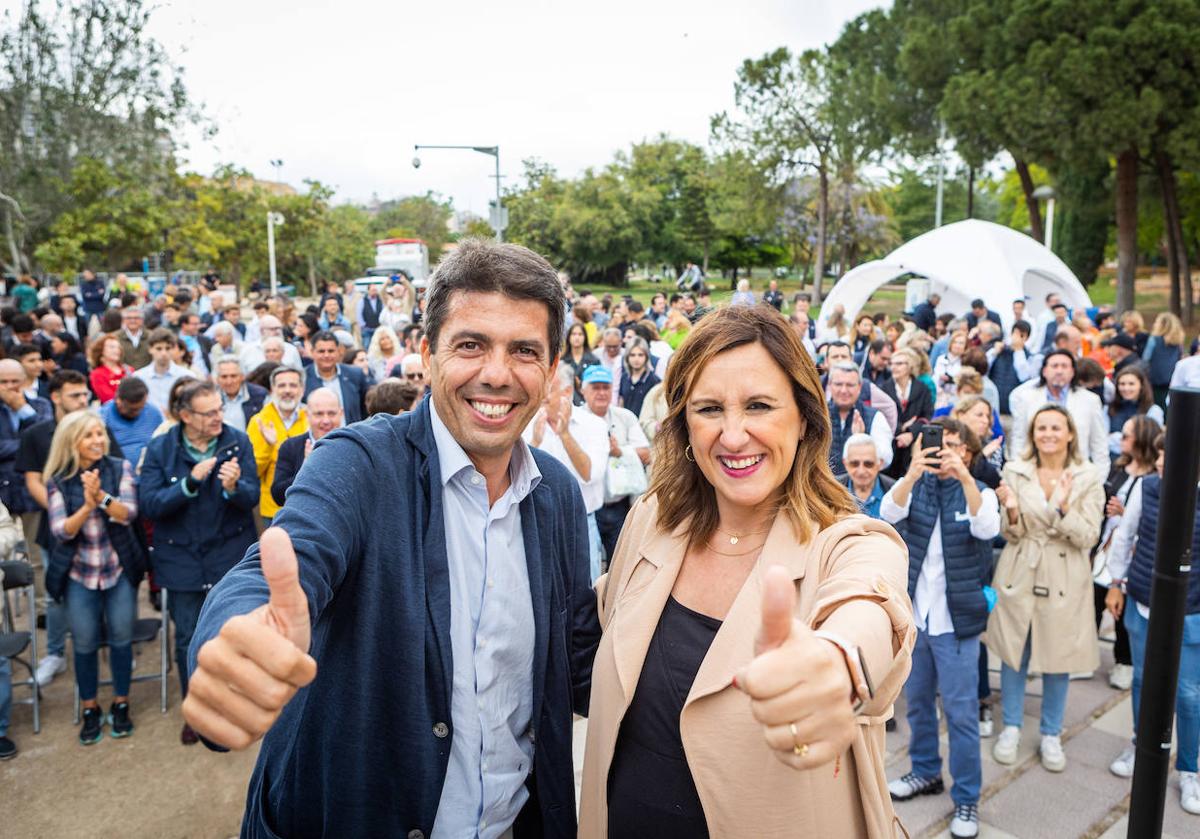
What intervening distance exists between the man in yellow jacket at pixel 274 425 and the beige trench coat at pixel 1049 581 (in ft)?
14.3

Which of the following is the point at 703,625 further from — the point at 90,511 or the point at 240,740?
the point at 90,511

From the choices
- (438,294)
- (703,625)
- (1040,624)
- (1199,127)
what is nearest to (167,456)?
(438,294)

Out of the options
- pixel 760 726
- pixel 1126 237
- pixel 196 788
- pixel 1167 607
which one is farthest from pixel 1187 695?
pixel 1126 237

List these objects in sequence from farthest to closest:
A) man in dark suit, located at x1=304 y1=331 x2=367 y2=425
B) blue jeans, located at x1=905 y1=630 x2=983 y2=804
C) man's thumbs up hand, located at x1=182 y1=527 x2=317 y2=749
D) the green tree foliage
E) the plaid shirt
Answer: the green tree foliage < man in dark suit, located at x1=304 y1=331 x2=367 y2=425 < the plaid shirt < blue jeans, located at x1=905 y1=630 x2=983 y2=804 < man's thumbs up hand, located at x1=182 y1=527 x2=317 y2=749

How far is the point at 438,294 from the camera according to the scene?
1996 mm

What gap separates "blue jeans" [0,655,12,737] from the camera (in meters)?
4.46

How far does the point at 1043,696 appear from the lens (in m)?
4.68

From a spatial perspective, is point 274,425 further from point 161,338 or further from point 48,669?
point 161,338

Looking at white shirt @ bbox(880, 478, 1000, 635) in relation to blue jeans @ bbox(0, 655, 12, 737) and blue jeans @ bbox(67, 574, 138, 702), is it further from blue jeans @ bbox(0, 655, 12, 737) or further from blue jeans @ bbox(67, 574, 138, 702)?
blue jeans @ bbox(0, 655, 12, 737)

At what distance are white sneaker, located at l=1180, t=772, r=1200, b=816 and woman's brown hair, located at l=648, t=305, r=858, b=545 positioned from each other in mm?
3563

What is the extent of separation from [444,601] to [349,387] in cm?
540

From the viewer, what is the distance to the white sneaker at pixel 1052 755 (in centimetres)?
450

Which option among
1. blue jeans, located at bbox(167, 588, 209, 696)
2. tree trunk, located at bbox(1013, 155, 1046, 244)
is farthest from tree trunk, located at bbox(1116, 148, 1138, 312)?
blue jeans, located at bbox(167, 588, 209, 696)

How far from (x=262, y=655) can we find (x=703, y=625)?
3.53 feet
